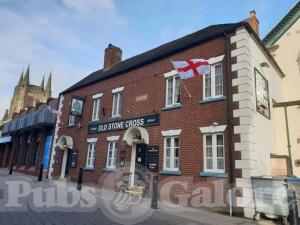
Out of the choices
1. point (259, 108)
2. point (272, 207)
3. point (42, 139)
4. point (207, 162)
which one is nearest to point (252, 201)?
point (272, 207)

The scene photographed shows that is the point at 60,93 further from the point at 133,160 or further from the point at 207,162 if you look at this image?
the point at 207,162

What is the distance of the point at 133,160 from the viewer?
13.1 meters

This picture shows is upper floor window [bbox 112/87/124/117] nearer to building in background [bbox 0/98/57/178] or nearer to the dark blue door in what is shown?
building in background [bbox 0/98/57/178]

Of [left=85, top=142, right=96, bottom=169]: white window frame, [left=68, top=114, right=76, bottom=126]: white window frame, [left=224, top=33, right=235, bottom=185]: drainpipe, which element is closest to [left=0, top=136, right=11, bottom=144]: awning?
[left=68, top=114, right=76, bottom=126]: white window frame

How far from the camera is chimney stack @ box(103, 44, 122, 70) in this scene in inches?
806

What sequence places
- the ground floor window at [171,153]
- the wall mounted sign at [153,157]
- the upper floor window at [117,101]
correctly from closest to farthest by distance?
the ground floor window at [171,153]
the wall mounted sign at [153,157]
the upper floor window at [117,101]

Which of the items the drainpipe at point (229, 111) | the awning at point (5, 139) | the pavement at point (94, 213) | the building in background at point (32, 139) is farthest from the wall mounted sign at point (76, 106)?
the awning at point (5, 139)

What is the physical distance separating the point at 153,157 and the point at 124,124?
9.89 feet

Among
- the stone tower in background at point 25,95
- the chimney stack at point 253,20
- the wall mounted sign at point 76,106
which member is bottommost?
the wall mounted sign at point 76,106

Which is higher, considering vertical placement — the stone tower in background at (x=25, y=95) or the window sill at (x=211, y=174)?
the stone tower in background at (x=25, y=95)

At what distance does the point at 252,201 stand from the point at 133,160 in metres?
6.38

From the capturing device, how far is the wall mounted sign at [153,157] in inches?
459

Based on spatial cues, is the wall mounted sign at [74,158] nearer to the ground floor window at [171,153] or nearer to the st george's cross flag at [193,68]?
the ground floor window at [171,153]

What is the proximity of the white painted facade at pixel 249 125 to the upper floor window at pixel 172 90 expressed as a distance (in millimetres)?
2928
